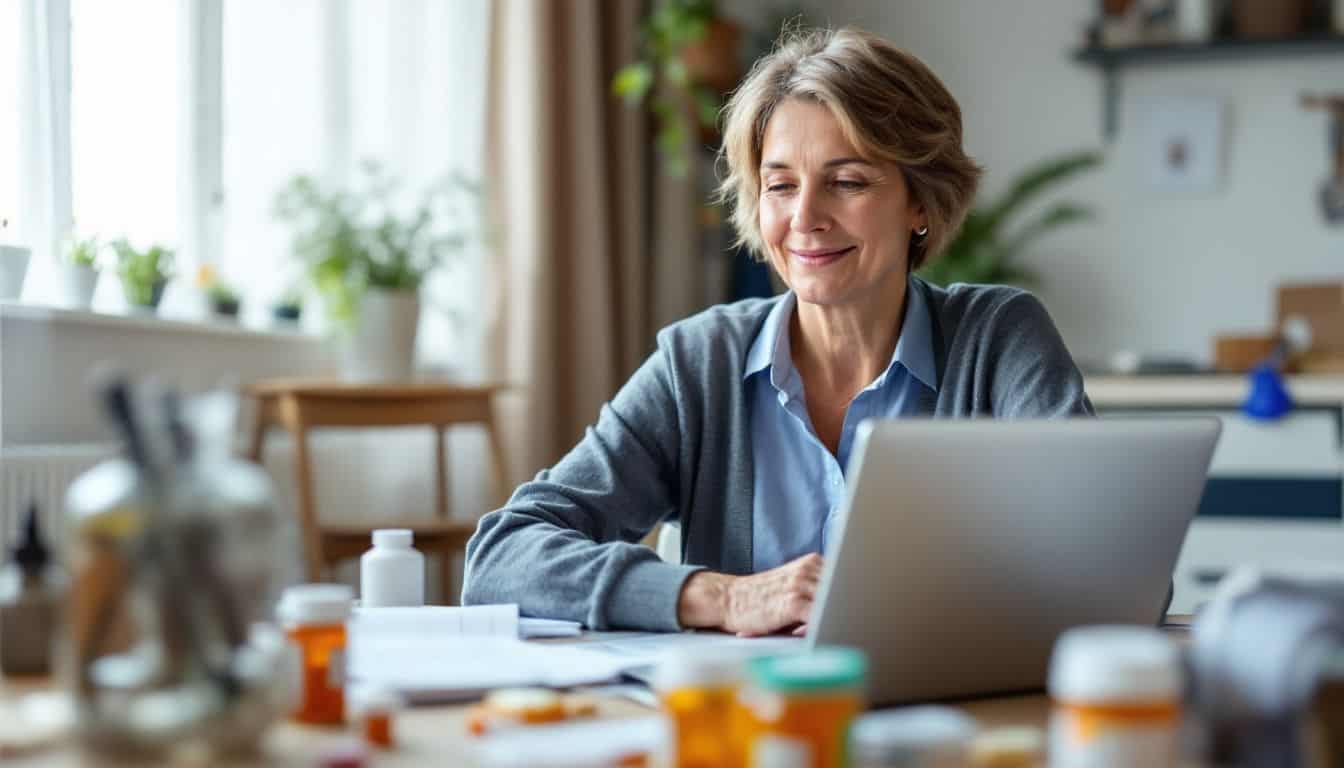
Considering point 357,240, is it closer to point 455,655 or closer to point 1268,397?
point 1268,397

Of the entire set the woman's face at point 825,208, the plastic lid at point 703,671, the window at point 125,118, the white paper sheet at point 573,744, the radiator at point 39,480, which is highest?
the window at point 125,118

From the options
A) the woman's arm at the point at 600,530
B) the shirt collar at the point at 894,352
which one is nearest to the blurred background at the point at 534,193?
the woman's arm at the point at 600,530

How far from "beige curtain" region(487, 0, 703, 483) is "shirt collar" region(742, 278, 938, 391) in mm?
1820

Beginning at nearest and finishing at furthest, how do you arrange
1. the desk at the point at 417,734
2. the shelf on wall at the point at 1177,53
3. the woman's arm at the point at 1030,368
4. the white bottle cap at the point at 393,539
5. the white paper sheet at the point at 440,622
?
the desk at the point at 417,734, the white paper sheet at the point at 440,622, the white bottle cap at the point at 393,539, the woman's arm at the point at 1030,368, the shelf on wall at the point at 1177,53

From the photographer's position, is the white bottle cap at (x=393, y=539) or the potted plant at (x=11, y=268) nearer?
the white bottle cap at (x=393, y=539)

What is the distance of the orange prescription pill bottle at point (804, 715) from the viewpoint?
0.68 metres

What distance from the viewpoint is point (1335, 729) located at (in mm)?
713

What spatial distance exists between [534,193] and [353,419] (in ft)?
3.22

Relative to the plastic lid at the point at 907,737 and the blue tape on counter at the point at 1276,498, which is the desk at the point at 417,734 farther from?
the blue tape on counter at the point at 1276,498

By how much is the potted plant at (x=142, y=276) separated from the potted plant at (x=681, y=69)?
4.63 ft

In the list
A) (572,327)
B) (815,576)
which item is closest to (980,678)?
(815,576)

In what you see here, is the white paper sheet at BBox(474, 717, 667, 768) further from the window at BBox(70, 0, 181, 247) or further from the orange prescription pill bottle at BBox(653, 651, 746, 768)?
the window at BBox(70, 0, 181, 247)

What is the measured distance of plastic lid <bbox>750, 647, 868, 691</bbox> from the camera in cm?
68

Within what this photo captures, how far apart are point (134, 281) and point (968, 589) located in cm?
232
